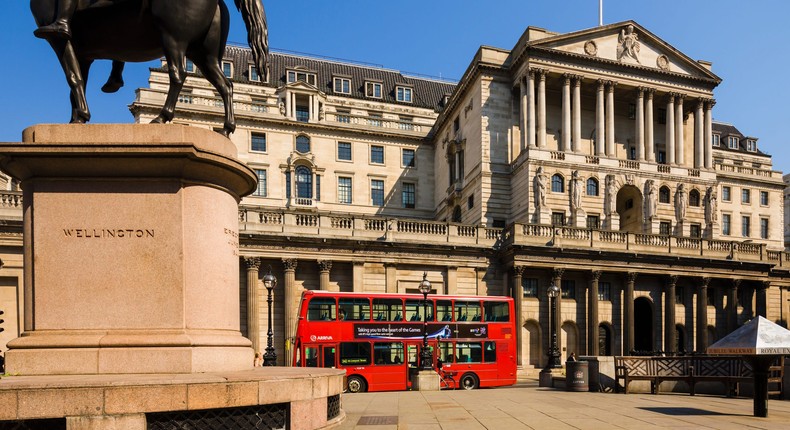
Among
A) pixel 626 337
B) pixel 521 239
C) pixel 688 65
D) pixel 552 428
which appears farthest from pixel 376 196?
pixel 552 428

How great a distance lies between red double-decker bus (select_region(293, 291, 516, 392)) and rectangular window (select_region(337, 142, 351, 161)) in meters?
32.6

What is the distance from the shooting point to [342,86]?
64.6 meters

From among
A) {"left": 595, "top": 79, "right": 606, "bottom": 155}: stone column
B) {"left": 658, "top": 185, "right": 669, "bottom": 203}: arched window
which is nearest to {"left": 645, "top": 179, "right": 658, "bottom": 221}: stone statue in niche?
{"left": 658, "top": 185, "right": 669, "bottom": 203}: arched window

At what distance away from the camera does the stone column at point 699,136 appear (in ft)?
163

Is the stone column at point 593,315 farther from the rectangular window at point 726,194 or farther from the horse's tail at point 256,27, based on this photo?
the horse's tail at point 256,27

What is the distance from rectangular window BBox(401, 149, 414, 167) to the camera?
59.2 metres

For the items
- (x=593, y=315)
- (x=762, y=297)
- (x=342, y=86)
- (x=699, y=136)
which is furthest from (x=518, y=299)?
(x=342, y=86)

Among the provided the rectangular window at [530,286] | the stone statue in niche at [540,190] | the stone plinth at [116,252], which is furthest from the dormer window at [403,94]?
the stone plinth at [116,252]

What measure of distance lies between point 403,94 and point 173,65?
60.7 m

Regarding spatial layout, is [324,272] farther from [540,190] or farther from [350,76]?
[350,76]

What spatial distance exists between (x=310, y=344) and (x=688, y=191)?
1519 inches

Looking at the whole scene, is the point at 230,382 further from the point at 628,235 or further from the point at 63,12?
the point at 628,235

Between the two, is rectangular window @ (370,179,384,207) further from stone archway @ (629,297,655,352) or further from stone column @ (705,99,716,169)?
stone column @ (705,99,716,169)

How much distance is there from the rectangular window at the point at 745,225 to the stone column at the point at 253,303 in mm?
54298
